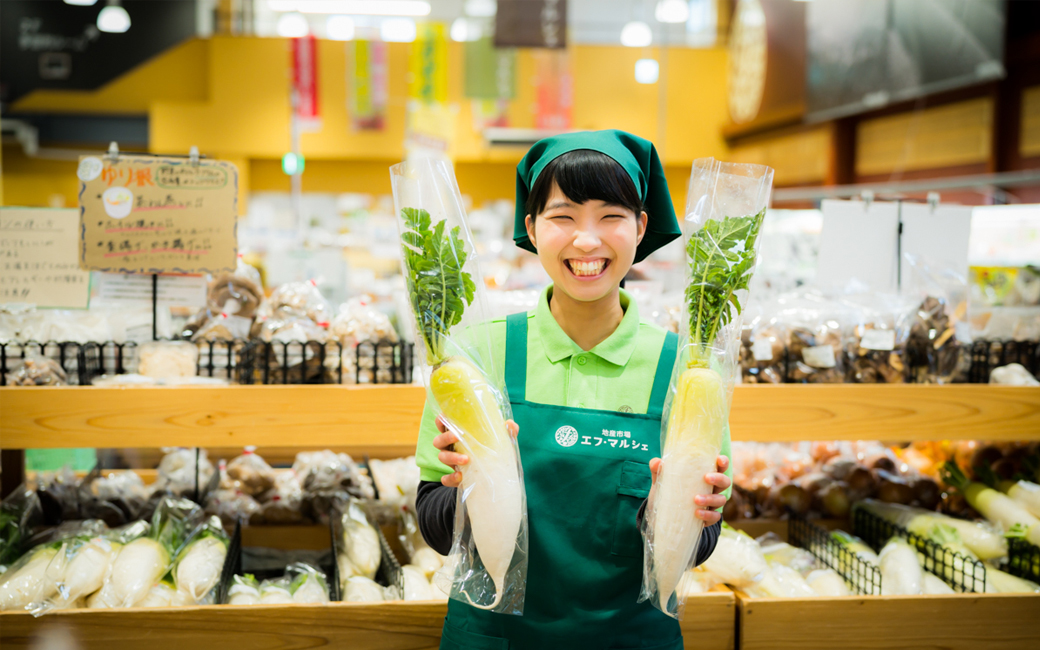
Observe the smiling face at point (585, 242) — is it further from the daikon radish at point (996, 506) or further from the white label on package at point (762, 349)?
the daikon radish at point (996, 506)

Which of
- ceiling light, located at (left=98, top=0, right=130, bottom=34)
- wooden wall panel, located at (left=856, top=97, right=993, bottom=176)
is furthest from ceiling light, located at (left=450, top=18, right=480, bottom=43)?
wooden wall panel, located at (left=856, top=97, right=993, bottom=176)

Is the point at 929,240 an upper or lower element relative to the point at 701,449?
upper

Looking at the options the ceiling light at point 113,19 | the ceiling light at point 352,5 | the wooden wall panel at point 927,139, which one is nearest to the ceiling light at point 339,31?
the ceiling light at point 352,5

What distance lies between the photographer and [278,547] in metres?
2.13

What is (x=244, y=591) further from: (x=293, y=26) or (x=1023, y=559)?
(x=293, y=26)

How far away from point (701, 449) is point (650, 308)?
100cm

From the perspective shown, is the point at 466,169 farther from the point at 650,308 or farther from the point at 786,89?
the point at 650,308

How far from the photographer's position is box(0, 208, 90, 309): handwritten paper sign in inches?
79.4

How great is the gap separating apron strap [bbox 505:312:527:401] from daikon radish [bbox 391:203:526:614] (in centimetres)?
11

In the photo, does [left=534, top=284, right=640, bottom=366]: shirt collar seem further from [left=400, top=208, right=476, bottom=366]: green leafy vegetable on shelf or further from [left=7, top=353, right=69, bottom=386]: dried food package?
[left=7, top=353, right=69, bottom=386]: dried food package

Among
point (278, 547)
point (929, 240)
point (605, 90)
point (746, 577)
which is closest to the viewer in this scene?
point (746, 577)

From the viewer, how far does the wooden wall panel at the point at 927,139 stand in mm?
5004

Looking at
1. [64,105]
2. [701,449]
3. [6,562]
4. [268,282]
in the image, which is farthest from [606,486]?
[64,105]

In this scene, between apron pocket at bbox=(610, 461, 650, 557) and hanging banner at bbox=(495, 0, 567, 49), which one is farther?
hanging banner at bbox=(495, 0, 567, 49)
